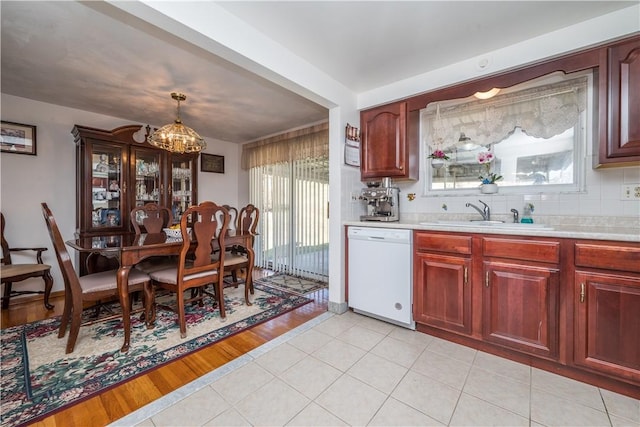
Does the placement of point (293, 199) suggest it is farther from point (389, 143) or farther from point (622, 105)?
point (622, 105)

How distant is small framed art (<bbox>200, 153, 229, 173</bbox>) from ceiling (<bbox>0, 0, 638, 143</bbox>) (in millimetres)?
1557

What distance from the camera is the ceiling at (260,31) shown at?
1.65m

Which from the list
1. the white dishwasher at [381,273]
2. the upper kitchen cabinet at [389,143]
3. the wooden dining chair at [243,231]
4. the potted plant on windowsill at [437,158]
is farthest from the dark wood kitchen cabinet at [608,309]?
the wooden dining chair at [243,231]

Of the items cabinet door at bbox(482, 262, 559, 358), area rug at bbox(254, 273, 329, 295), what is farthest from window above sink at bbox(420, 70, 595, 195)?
area rug at bbox(254, 273, 329, 295)

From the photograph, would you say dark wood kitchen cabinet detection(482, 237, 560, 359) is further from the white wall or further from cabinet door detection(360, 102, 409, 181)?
the white wall

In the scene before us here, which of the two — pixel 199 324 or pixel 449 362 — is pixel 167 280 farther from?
pixel 449 362

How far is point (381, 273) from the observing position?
7.85 feet

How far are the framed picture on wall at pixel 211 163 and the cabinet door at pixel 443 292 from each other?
3.87 metres

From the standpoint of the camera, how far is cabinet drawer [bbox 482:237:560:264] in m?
1.66

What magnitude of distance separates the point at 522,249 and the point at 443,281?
1.89 ft

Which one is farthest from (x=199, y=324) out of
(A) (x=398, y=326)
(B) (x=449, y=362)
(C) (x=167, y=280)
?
(B) (x=449, y=362)

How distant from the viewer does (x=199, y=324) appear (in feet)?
7.81

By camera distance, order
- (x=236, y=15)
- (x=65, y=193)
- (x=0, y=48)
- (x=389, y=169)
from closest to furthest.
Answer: (x=236, y=15)
(x=0, y=48)
(x=389, y=169)
(x=65, y=193)

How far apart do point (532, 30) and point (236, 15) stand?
6.66 ft
